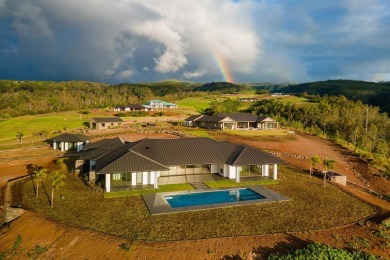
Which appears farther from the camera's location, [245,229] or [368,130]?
[368,130]

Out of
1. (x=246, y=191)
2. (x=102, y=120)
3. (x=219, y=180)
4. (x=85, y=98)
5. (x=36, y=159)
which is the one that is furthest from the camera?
(x=85, y=98)

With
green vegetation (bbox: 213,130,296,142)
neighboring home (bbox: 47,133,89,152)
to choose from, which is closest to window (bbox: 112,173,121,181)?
neighboring home (bbox: 47,133,89,152)

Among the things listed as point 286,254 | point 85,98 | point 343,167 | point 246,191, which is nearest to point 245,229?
point 286,254

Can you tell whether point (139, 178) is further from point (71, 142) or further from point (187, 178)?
point (71, 142)

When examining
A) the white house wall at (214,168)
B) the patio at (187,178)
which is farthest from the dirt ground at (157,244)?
the white house wall at (214,168)

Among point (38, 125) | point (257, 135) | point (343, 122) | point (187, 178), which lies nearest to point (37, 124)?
point (38, 125)

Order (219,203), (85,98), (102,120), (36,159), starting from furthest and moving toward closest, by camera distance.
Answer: (85,98)
(102,120)
(36,159)
(219,203)

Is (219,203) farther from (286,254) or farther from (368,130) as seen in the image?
(368,130)

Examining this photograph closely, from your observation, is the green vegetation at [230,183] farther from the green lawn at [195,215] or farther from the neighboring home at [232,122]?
the neighboring home at [232,122]
